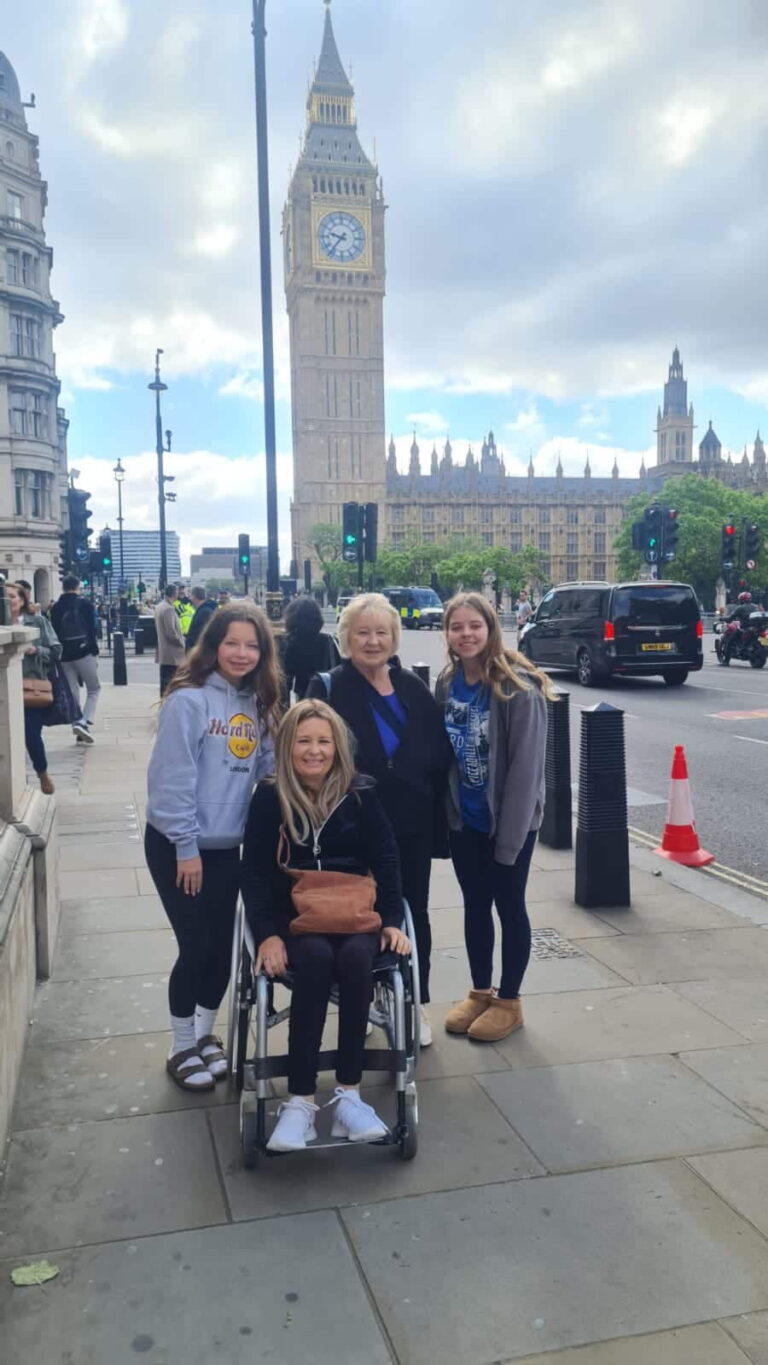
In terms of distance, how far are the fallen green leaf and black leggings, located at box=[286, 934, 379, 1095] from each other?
2.76ft

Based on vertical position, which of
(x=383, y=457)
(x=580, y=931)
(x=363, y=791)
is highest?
(x=383, y=457)

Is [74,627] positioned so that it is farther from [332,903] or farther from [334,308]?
[334,308]

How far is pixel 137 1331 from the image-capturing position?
2.51m

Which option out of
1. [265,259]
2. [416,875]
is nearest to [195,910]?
[416,875]

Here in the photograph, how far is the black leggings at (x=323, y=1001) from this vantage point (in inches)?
129

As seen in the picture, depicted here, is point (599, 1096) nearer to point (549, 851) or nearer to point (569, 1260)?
point (569, 1260)

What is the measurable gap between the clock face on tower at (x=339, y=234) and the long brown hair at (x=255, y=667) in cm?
13518

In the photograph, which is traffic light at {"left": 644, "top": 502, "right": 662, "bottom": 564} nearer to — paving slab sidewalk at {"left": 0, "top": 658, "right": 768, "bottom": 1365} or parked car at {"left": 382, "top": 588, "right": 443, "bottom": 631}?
parked car at {"left": 382, "top": 588, "right": 443, "bottom": 631}

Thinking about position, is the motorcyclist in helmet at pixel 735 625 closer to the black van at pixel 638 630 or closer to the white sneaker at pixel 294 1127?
the black van at pixel 638 630

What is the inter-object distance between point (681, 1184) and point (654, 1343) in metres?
0.72

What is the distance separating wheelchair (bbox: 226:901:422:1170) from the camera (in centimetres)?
323

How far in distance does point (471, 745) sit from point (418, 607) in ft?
156

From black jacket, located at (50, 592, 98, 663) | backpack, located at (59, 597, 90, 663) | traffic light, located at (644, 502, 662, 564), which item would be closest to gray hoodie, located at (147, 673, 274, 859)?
black jacket, located at (50, 592, 98, 663)

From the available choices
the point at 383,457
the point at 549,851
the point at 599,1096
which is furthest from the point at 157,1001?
the point at 383,457
